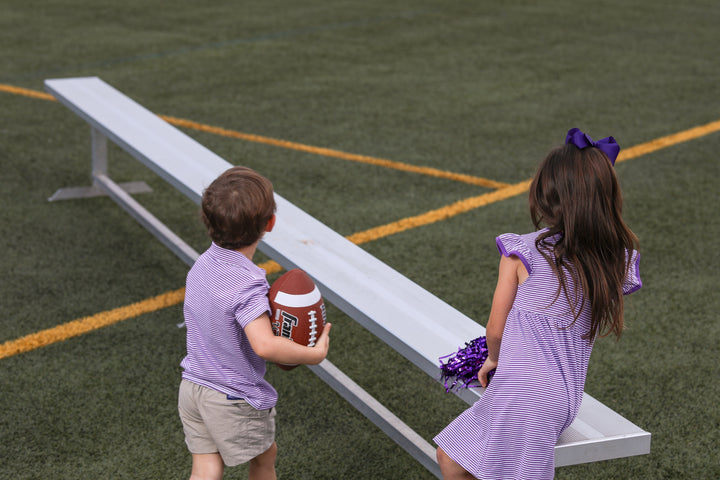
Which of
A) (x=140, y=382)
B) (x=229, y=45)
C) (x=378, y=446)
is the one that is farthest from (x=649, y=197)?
(x=229, y=45)

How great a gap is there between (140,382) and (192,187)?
0.99 m

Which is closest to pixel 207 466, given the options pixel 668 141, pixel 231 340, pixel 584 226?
pixel 231 340

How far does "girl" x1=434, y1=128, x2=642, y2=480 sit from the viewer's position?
2.22 meters

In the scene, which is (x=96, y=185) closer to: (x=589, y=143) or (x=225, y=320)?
(x=225, y=320)

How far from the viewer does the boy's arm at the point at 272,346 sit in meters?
2.32

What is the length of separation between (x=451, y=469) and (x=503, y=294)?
1.86 feet

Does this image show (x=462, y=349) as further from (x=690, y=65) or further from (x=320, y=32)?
(x=320, y=32)

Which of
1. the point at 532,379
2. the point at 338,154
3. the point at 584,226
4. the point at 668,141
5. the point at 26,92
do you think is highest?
the point at 584,226

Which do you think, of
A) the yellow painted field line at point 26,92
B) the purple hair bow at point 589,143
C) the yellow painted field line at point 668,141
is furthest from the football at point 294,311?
the yellow painted field line at point 26,92

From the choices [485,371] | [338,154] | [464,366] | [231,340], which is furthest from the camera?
[338,154]

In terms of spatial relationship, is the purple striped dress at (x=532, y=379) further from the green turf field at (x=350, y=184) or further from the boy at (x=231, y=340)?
the green turf field at (x=350, y=184)

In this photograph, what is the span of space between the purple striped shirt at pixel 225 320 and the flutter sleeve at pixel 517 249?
69 centimetres

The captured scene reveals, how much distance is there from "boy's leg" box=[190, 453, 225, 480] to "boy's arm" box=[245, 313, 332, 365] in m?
Result: 0.46

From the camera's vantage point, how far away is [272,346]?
2.32 meters
